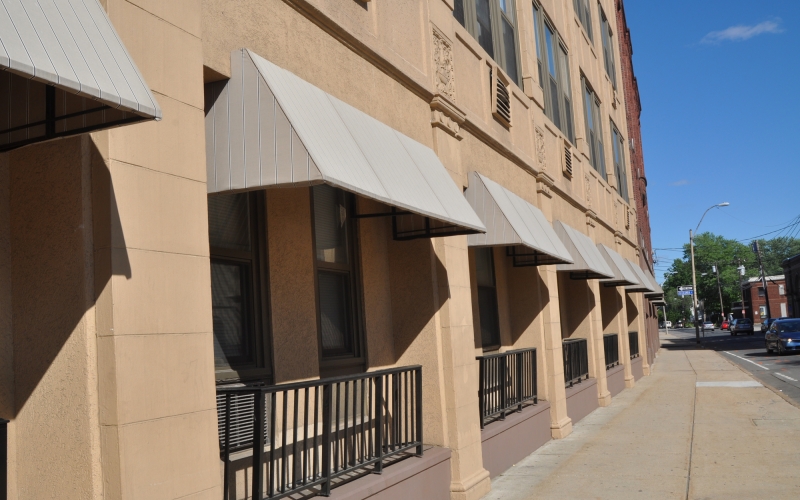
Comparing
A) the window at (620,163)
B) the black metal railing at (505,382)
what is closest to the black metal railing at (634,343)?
the window at (620,163)

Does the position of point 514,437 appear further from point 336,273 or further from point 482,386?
point 336,273

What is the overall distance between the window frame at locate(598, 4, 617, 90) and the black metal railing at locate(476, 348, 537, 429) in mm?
15062

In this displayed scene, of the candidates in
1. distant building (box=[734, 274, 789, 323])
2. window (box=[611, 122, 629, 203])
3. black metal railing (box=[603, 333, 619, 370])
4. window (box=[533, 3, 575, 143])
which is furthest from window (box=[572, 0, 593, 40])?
distant building (box=[734, 274, 789, 323])

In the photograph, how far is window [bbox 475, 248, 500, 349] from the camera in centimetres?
1168

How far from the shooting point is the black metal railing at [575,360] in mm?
14656

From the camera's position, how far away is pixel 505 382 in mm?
10539

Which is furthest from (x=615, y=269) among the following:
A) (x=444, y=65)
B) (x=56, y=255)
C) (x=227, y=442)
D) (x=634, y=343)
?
(x=56, y=255)

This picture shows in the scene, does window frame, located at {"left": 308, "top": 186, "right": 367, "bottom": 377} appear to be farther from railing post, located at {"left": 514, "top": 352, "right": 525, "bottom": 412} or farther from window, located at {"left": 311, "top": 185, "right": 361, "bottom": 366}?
railing post, located at {"left": 514, "top": 352, "right": 525, "bottom": 412}

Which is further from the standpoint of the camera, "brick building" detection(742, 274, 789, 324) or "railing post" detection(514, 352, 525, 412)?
"brick building" detection(742, 274, 789, 324)

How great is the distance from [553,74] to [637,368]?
11959 millimetres

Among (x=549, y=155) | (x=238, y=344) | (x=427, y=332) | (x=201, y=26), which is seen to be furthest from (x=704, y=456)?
(x=201, y=26)

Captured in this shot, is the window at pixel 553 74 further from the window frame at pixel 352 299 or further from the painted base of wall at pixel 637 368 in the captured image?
the painted base of wall at pixel 637 368

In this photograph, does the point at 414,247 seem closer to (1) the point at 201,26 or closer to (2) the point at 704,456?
(1) the point at 201,26

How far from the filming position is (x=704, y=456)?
10.4 meters
